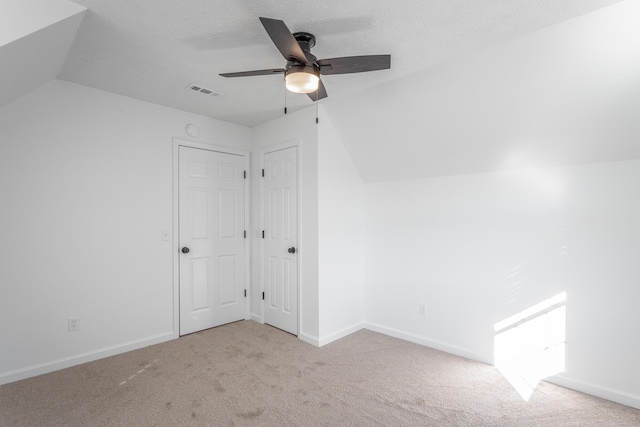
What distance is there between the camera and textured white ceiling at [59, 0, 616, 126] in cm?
181

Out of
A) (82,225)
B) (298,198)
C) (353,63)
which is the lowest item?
(82,225)

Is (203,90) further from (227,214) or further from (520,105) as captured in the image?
(520,105)

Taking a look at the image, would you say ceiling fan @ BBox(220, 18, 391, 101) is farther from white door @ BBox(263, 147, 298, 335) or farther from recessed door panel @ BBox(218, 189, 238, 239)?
recessed door panel @ BBox(218, 189, 238, 239)

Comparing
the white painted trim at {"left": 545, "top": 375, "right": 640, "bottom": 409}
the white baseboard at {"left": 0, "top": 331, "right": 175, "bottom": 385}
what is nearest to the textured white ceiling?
the white baseboard at {"left": 0, "top": 331, "right": 175, "bottom": 385}

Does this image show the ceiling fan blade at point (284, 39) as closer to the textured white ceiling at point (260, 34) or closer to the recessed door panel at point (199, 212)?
the textured white ceiling at point (260, 34)

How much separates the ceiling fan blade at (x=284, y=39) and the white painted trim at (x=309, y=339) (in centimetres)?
257

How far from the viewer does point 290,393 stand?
2.35 meters

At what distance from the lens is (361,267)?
12.4 ft

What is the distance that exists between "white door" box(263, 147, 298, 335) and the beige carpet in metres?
0.58

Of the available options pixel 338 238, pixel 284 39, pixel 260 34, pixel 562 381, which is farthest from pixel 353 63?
pixel 562 381

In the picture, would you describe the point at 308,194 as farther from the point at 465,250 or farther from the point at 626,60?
the point at 626,60

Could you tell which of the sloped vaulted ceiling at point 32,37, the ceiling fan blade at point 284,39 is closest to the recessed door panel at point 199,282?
the sloped vaulted ceiling at point 32,37

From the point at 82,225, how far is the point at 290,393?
2.33 metres

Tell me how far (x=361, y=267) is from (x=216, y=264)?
1734 mm
